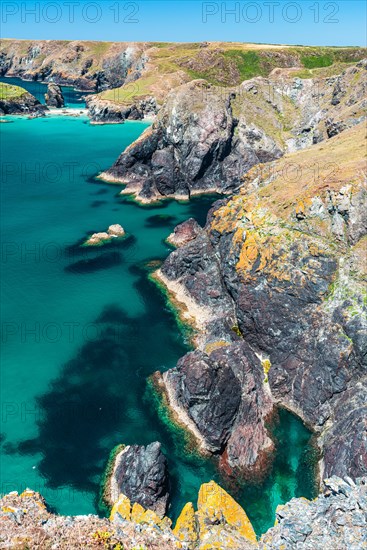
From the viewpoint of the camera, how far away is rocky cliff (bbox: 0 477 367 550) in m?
19.5

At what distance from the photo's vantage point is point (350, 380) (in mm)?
47344

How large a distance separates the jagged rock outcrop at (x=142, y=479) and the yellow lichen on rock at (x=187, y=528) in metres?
9.58

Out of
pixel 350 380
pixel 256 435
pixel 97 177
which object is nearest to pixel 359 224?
pixel 350 380

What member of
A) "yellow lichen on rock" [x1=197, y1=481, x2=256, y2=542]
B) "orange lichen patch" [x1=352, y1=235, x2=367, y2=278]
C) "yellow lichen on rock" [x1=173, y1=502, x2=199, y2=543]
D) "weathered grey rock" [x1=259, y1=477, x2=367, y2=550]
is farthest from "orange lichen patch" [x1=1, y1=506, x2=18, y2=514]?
"orange lichen patch" [x1=352, y1=235, x2=367, y2=278]

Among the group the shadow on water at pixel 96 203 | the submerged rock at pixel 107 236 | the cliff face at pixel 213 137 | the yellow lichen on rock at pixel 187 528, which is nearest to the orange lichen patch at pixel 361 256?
the yellow lichen on rock at pixel 187 528

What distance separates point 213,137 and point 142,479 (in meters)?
104

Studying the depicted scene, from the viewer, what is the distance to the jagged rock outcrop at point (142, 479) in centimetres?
3869

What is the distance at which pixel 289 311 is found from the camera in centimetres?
5416

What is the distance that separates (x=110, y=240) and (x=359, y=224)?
179 ft

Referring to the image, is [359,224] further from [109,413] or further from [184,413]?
[109,413]

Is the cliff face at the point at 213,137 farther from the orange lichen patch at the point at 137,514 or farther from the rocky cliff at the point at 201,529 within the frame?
the rocky cliff at the point at 201,529

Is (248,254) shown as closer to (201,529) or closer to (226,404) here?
(226,404)

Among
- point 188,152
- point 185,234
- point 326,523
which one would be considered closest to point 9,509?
point 326,523

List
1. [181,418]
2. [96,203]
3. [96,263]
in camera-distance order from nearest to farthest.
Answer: [181,418] < [96,263] < [96,203]
